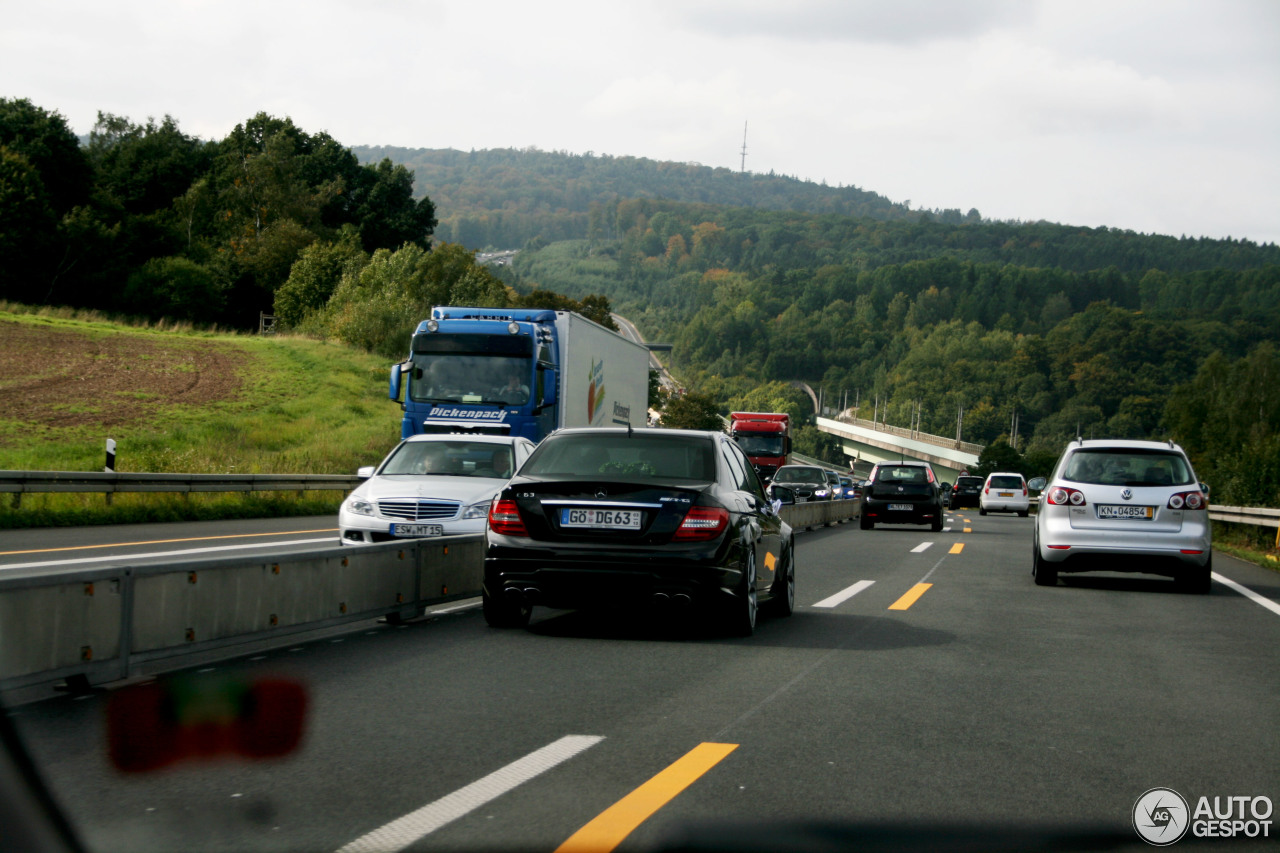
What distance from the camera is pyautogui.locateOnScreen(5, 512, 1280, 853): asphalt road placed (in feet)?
15.0

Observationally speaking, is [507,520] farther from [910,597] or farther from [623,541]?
[910,597]

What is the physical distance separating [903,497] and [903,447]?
356ft

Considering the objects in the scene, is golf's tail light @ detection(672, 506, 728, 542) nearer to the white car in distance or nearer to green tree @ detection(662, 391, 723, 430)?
the white car in distance

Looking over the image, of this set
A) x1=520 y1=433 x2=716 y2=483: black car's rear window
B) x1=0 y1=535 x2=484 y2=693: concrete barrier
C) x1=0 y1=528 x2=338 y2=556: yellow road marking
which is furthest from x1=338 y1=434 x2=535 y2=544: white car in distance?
x1=0 y1=528 x2=338 y2=556: yellow road marking

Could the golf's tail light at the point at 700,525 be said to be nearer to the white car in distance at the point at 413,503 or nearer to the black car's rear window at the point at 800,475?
the white car in distance at the point at 413,503

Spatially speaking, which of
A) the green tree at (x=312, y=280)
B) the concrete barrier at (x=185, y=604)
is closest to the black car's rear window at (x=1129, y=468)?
the concrete barrier at (x=185, y=604)

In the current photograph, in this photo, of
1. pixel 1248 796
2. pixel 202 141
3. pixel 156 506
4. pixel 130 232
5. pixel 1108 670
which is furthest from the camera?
pixel 202 141

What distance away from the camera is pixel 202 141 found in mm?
106438

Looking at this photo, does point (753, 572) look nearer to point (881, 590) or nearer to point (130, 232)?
point (881, 590)

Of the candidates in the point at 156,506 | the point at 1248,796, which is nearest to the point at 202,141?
the point at 156,506

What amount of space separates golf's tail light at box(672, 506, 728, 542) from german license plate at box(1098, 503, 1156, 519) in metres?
6.93

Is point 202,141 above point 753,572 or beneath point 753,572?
A: above

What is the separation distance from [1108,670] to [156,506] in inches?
696

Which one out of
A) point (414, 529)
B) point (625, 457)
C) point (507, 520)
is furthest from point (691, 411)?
point (507, 520)
